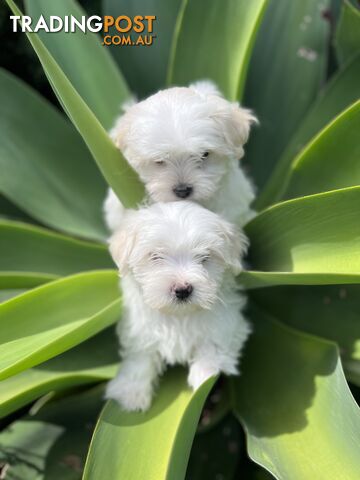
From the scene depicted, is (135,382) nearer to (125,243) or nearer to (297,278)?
(125,243)

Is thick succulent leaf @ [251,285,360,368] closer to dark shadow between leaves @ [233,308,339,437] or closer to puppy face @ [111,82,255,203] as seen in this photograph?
dark shadow between leaves @ [233,308,339,437]

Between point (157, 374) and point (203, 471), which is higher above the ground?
point (157, 374)

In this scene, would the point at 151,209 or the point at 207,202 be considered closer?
the point at 151,209

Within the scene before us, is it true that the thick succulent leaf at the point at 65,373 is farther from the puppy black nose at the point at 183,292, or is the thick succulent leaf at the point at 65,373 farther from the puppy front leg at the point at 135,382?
the puppy black nose at the point at 183,292

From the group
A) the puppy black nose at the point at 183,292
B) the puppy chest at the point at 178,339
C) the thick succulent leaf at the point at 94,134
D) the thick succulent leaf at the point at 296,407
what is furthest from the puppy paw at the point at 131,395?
the thick succulent leaf at the point at 94,134

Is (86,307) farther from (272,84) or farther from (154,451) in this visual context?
(272,84)

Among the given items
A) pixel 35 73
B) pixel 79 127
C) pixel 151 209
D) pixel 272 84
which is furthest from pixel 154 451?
pixel 35 73

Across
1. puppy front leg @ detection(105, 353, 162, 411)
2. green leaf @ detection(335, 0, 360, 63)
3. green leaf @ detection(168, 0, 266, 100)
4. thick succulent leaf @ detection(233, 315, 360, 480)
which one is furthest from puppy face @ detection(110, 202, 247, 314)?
green leaf @ detection(335, 0, 360, 63)
